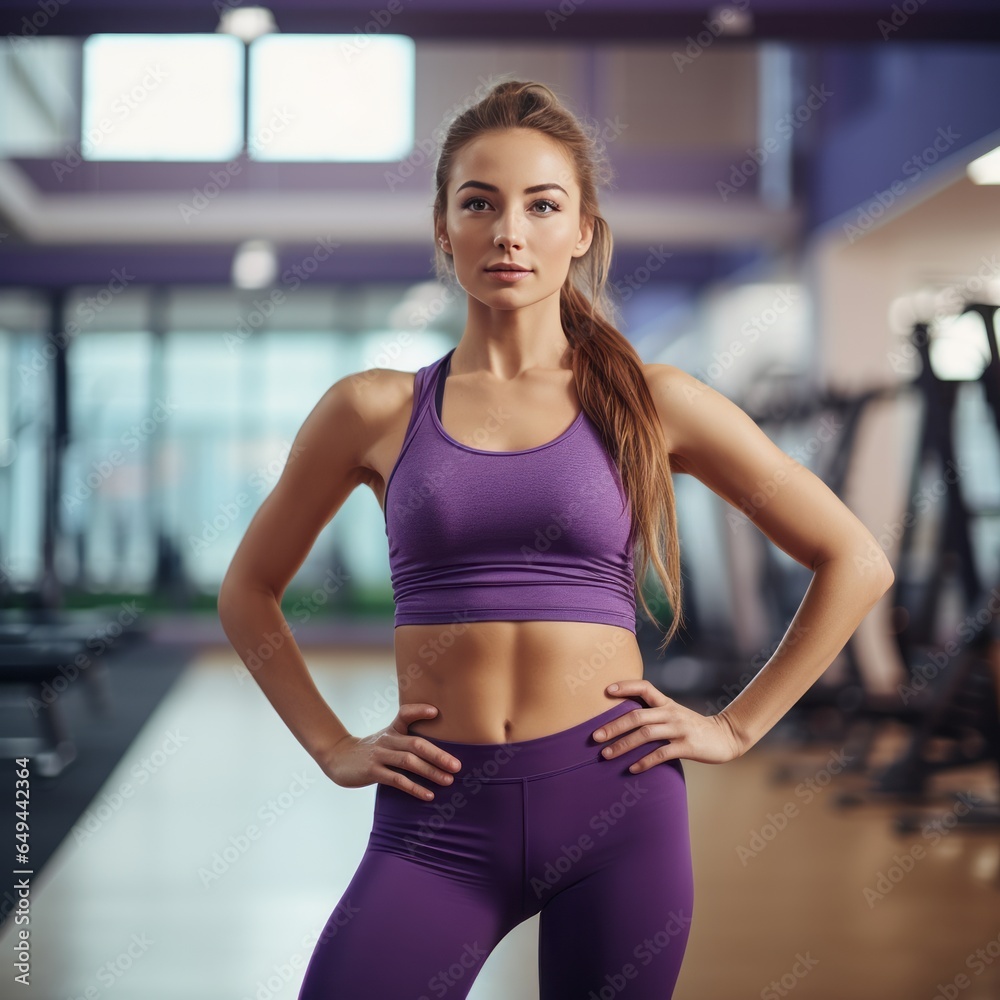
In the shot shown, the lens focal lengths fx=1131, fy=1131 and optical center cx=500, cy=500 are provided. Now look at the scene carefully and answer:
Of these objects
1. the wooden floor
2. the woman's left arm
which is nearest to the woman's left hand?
the woman's left arm

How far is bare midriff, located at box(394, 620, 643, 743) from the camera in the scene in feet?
3.60

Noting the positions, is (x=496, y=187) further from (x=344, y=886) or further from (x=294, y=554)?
(x=344, y=886)

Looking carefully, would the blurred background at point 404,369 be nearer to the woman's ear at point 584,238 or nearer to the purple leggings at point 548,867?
the purple leggings at point 548,867

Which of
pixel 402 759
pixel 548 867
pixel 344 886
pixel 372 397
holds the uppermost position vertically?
pixel 372 397

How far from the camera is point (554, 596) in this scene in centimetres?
110

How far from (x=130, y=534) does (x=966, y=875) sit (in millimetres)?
8002

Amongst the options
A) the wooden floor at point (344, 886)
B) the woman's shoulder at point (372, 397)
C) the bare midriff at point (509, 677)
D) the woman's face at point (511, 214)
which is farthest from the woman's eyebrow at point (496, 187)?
the wooden floor at point (344, 886)

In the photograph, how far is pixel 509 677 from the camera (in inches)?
43.6

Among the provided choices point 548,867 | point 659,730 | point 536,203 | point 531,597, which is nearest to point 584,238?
point 536,203

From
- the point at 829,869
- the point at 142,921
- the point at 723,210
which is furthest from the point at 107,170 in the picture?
the point at 829,869

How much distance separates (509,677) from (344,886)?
2489 mm

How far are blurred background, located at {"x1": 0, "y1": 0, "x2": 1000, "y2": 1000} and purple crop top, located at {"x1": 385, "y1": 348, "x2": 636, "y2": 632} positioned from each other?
0.34 metres

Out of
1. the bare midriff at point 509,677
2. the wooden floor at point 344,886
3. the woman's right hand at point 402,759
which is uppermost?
the bare midriff at point 509,677

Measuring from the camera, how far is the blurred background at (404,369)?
3283mm
